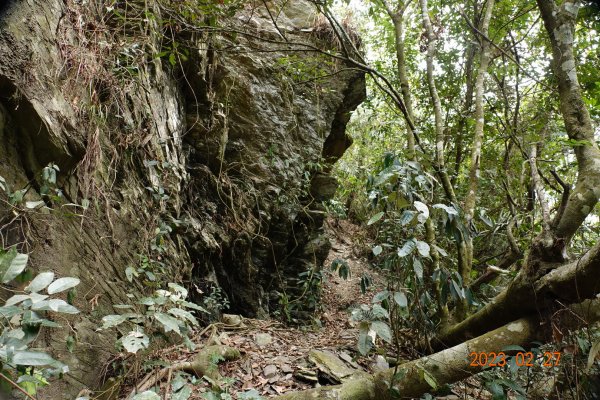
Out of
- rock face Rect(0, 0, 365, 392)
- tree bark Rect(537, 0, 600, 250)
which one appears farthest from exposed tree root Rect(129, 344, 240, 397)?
tree bark Rect(537, 0, 600, 250)

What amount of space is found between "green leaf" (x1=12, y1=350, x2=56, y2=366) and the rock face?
→ 1087 millimetres

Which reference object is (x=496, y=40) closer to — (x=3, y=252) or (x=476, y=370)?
(x=476, y=370)

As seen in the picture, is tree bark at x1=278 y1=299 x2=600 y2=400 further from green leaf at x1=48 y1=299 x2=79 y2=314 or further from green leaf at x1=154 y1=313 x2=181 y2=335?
green leaf at x1=48 y1=299 x2=79 y2=314

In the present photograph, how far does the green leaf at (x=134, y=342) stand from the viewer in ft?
6.74

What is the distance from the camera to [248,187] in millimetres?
5508

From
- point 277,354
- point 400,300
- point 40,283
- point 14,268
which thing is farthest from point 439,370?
point 14,268

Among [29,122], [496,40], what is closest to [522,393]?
[29,122]

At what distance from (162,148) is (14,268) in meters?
2.92

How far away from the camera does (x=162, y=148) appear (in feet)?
13.9

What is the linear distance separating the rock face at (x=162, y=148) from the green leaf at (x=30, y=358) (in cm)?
109

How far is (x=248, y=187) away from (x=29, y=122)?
11.1 ft

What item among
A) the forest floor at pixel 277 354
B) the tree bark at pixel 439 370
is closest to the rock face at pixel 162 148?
the forest floor at pixel 277 354

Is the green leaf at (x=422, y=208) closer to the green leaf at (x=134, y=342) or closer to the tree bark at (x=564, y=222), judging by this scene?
the tree bark at (x=564, y=222)
